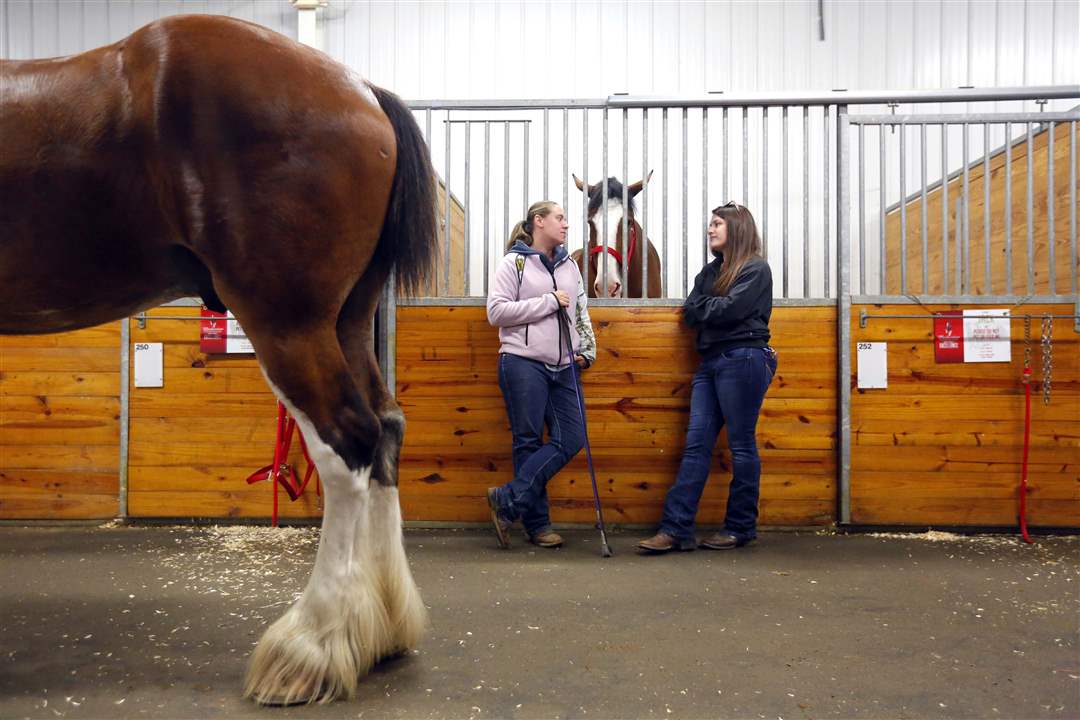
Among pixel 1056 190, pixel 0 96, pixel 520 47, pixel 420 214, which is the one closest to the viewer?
pixel 0 96

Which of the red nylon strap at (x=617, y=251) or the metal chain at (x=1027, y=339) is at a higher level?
the red nylon strap at (x=617, y=251)

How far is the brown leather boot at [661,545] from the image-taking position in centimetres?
257

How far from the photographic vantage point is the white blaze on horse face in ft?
11.1

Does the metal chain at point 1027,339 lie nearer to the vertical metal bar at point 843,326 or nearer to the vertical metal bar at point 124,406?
the vertical metal bar at point 843,326

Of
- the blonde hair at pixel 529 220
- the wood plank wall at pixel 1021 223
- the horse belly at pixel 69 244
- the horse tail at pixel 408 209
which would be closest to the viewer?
the horse belly at pixel 69 244

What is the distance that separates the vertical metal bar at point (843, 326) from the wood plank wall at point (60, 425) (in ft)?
10.1

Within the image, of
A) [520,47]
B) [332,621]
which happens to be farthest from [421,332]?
[520,47]

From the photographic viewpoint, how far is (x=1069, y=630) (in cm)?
175

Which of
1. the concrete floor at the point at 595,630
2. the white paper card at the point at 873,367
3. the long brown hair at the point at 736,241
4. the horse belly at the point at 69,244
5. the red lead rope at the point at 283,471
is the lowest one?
the concrete floor at the point at 595,630

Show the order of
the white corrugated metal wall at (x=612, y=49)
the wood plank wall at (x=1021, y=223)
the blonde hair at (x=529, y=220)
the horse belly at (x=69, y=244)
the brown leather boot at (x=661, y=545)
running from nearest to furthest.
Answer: the horse belly at (x=69, y=244), the brown leather boot at (x=661, y=545), the blonde hair at (x=529, y=220), the wood plank wall at (x=1021, y=223), the white corrugated metal wall at (x=612, y=49)

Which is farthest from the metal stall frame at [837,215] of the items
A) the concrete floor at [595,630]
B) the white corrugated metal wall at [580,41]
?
the white corrugated metal wall at [580,41]

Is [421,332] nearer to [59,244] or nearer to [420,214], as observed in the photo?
[420,214]

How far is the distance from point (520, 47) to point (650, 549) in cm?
454

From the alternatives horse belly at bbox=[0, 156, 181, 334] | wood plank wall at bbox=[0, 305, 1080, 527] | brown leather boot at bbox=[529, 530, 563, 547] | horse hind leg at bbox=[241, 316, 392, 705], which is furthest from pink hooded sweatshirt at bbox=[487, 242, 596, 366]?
horse belly at bbox=[0, 156, 181, 334]
